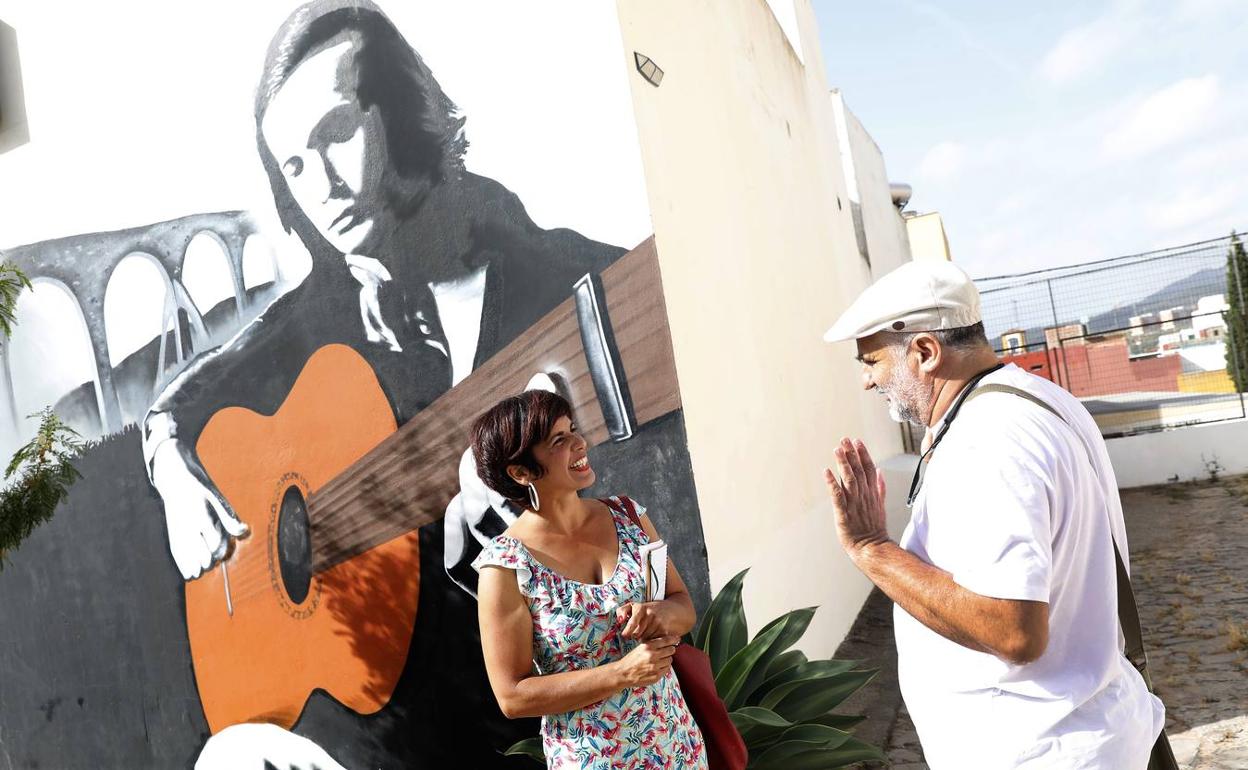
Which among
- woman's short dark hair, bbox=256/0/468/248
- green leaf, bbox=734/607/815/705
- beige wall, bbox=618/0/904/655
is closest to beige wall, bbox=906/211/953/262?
beige wall, bbox=618/0/904/655

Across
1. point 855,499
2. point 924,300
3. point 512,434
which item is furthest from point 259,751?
point 924,300

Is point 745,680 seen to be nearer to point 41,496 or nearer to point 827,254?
point 41,496

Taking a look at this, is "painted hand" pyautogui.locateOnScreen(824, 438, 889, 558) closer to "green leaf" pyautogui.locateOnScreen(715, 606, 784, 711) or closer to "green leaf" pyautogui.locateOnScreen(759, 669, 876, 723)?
"green leaf" pyautogui.locateOnScreen(715, 606, 784, 711)

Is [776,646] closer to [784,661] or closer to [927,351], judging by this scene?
[784,661]

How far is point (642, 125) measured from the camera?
170 inches

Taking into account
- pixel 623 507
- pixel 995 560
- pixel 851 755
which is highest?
pixel 623 507

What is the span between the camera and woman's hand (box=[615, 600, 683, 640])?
2.39 m

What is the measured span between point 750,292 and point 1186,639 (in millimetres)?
3577

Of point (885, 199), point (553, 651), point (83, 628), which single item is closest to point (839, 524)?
point (553, 651)

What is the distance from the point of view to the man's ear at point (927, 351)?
193cm

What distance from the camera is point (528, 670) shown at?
2.43 m

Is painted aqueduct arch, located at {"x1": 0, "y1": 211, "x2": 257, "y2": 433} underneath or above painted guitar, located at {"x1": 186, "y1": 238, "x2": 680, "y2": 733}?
above

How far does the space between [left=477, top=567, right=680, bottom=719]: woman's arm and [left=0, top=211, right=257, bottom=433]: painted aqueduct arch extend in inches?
140

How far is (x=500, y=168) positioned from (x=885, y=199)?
35.6ft
